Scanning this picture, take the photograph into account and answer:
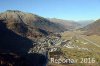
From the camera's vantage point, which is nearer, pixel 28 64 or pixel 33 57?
pixel 28 64

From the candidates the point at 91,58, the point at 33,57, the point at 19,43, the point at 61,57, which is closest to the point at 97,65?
the point at 91,58

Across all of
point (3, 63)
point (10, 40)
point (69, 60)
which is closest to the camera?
point (3, 63)

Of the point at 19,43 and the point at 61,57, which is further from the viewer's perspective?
the point at 19,43

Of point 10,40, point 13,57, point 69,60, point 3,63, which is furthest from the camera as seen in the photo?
point 10,40

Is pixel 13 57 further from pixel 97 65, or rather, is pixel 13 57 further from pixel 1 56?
pixel 97 65

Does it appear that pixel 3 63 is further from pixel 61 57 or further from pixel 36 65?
pixel 61 57

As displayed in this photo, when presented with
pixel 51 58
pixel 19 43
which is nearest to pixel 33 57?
pixel 51 58

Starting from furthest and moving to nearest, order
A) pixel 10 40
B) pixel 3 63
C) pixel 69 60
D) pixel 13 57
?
pixel 10 40
pixel 69 60
pixel 13 57
pixel 3 63

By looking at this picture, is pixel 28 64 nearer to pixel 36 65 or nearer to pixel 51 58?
pixel 36 65
